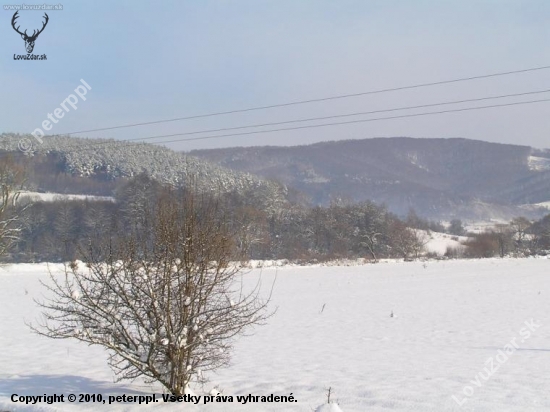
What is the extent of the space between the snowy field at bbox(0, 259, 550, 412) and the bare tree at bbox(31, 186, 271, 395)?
811mm

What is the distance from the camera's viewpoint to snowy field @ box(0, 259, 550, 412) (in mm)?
8148

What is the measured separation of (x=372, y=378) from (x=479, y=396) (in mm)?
Result: 2131

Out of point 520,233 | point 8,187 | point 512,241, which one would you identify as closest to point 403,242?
point 512,241

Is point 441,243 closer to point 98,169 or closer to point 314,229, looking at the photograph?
point 314,229

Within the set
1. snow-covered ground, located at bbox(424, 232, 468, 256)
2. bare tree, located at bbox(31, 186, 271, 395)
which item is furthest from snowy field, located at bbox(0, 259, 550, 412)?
snow-covered ground, located at bbox(424, 232, 468, 256)

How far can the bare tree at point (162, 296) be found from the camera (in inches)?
299

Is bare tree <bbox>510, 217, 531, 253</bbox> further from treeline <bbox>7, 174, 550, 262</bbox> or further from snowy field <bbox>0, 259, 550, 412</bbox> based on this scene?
snowy field <bbox>0, 259, 550, 412</bbox>

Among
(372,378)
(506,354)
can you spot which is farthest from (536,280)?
(372,378)

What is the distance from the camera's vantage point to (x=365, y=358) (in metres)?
12.3

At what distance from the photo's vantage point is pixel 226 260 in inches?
316

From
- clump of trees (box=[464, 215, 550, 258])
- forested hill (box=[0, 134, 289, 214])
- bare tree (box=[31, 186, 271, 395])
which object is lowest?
bare tree (box=[31, 186, 271, 395])

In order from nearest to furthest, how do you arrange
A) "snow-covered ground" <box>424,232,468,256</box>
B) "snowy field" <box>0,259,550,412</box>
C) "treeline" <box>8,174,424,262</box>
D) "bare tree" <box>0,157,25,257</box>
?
"snowy field" <box>0,259,550,412</box>
"bare tree" <box>0,157,25,257</box>
"treeline" <box>8,174,424,262</box>
"snow-covered ground" <box>424,232,468,256</box>

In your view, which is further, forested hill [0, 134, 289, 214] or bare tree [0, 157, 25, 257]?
forested hill [0, 134, 289, 214]

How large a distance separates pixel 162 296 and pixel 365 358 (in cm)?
640
